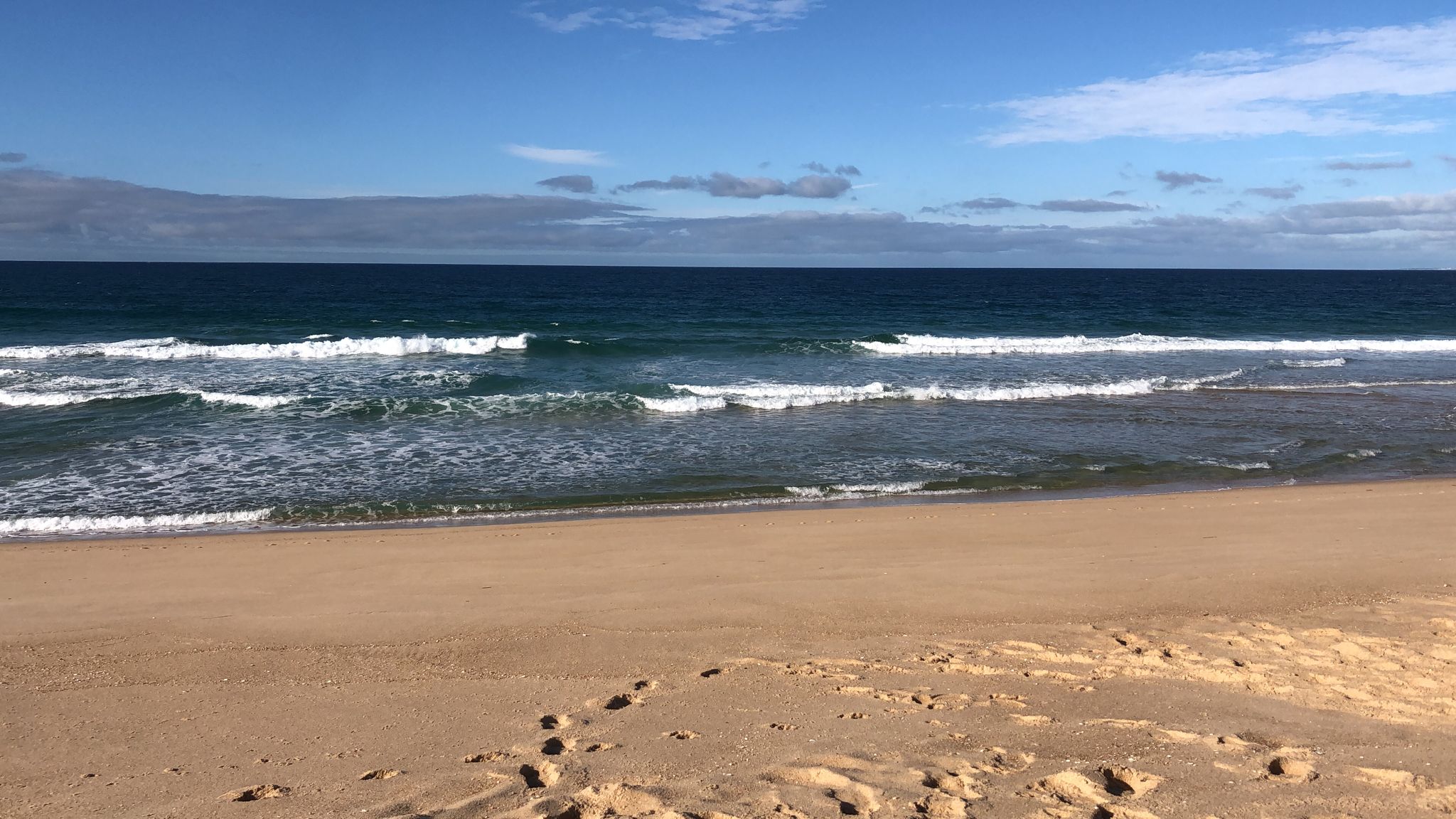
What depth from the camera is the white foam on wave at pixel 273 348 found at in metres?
25.1

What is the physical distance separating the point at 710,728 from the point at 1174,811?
2177 mm

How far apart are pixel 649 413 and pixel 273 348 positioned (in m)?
15.5

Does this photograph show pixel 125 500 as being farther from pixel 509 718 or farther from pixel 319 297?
pixel 319 297

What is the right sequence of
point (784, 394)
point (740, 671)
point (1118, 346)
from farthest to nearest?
1. point (1118, 346)
2. point (784, 394)
3. point (740, 671)

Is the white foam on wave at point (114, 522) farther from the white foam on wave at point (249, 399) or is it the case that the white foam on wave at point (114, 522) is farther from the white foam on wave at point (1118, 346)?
the white foam on wave at point (1118, 346)

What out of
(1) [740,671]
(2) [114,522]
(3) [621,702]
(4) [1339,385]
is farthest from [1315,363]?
(2) [114,522]

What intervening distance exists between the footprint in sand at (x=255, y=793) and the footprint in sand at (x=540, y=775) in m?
1.05

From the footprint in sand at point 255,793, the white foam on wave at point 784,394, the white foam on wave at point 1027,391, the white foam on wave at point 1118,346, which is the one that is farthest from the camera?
the white foam on wave at point 1118,346

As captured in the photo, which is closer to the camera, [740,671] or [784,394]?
[740,671]

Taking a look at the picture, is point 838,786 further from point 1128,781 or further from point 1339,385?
point 1339,385

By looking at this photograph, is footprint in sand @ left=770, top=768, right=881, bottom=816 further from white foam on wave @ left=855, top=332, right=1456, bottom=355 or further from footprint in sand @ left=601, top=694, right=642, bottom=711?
white foam on wave @ left=855, top=332, right=1456, bottom=355

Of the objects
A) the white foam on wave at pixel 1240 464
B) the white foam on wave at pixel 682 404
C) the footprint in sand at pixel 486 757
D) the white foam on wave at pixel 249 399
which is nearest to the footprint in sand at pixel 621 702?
the footprint in sand at pixel 486 757

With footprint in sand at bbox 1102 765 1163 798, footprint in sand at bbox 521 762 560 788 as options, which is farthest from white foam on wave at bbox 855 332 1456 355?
footprint in sand at bbox 521 762 560 788

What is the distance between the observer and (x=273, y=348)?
87.6 feet
